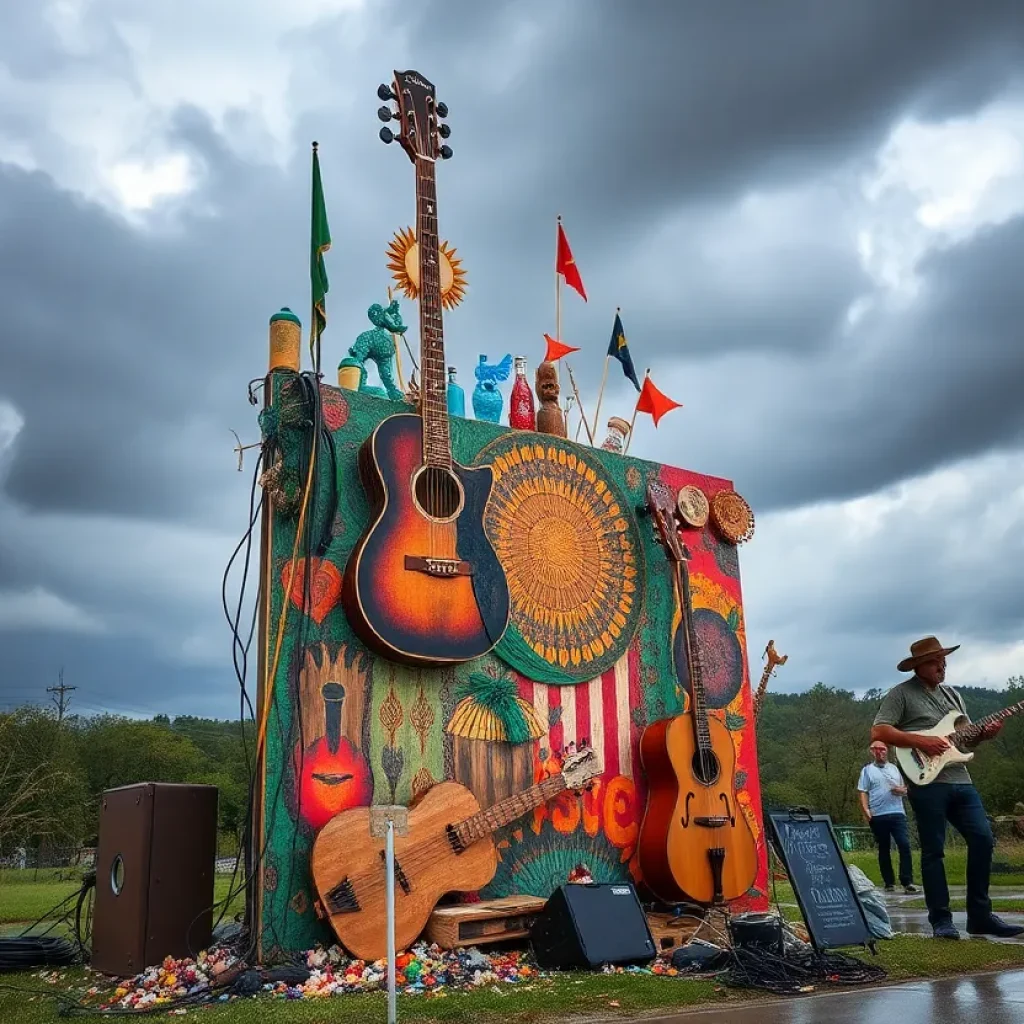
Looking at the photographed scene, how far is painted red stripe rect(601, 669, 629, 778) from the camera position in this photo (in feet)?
21.9

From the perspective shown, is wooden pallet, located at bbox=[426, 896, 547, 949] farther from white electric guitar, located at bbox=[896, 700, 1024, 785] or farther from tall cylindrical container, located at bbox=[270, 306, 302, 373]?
tall cylindrical container, located at bbox=[270, 306, 302, 373]

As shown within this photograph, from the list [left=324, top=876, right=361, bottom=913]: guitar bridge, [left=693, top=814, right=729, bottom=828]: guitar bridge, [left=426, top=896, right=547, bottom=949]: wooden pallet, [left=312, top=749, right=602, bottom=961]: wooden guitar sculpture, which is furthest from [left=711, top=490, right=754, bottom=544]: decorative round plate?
[left=324, top=876, right=361, bottom=913]: guitar bridge

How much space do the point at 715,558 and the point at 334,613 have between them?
11.6 ft

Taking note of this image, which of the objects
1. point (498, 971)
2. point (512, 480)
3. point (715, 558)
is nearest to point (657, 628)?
point (715, 558)

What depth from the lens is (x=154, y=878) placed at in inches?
197

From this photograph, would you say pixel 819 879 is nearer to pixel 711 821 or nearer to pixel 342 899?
pixel 711 821

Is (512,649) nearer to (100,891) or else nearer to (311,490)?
(311,490)

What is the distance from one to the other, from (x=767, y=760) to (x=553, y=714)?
29668mm

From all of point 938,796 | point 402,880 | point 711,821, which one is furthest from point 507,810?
point 938,796

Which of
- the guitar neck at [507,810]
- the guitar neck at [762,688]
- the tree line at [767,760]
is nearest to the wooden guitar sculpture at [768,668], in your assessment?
the guitar neck at [762,688]

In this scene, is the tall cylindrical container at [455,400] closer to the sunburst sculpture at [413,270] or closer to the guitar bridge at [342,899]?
the sunburst sculpture at [413,270]

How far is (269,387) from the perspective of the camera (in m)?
5.96

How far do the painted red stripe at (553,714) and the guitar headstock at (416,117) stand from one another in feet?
12.4

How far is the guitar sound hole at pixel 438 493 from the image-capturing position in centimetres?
602
